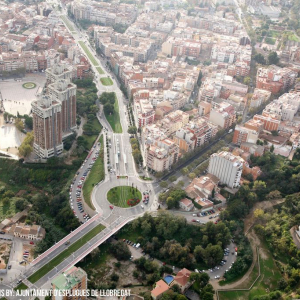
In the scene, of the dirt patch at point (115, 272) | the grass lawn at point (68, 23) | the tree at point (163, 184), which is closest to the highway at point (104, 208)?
the tree at point (163, 184)

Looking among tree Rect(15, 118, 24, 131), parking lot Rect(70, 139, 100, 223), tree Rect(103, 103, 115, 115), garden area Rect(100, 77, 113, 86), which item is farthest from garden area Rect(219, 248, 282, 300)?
garden area Rect(100, 77, 113, 86)

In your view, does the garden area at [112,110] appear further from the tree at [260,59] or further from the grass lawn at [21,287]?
the tree at [260,59]

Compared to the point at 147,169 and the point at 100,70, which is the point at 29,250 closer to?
the point at 147,169

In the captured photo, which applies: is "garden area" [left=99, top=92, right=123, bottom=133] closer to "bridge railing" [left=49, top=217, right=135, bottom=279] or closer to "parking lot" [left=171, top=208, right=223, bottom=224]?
"parking lot" [left=171, top=208, right=223, bottom=224]

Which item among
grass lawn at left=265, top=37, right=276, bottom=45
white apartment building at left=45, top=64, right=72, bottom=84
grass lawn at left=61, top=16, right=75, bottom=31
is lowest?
grass lawn at left=61, top=16, right=75, bottom=31

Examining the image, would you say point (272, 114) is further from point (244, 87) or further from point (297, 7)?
point (297, 7)

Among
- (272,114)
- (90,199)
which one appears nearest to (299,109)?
(272,114)
